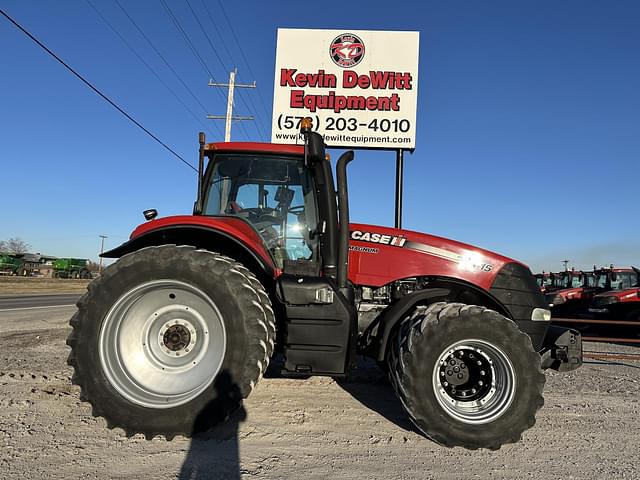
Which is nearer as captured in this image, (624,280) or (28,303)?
(624,280)

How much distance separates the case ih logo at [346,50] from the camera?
834 cm

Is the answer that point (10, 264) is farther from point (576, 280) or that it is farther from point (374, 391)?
point (374, 391)

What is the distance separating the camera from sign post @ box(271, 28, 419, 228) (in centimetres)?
824

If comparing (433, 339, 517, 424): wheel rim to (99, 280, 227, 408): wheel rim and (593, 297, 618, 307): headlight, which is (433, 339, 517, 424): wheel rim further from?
(593, 297, 618, 307): headlight

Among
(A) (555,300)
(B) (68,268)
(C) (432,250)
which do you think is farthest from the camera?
(B) (68,268)

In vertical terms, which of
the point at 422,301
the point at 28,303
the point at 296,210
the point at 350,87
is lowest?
the point at 28,303

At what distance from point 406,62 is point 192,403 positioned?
A: 7.66 m

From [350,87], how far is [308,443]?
23.0 ft

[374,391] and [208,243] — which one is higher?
[208,243]

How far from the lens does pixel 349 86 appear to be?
8.30 meters

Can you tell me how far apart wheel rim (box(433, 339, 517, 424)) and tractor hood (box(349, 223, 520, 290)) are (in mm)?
699

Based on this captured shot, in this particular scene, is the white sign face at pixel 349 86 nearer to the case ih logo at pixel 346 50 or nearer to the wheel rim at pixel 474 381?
the case ih logo at pixel 346 50

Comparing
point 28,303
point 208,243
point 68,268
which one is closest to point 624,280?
point 208,243

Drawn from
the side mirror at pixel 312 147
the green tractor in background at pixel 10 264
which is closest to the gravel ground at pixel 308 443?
the side mirror at pixel 312 147
